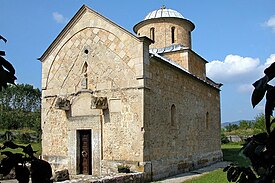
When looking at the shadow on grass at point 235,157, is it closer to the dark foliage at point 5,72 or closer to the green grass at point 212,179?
the green grass at point 212,179

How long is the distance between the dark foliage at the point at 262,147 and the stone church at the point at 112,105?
9721 mm

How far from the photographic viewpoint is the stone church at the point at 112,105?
1220 cm

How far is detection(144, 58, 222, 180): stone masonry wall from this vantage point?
12.5m

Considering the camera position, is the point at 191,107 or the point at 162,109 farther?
the point at 191,107

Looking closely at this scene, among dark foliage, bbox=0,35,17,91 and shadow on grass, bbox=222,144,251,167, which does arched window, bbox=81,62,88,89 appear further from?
dark foliage, bbox=0,35,17,91

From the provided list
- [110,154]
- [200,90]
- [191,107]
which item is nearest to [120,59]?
→ [110,154]

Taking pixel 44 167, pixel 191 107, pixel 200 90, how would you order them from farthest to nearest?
1. pixel 200 90
2. pixel 191 107
3. pixel 44 167

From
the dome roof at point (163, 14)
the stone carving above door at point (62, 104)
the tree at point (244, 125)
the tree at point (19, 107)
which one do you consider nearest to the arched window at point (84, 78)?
the stone carving above door at point (62, 104)

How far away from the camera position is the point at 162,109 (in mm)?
13352

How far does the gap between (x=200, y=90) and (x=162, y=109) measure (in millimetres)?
5125

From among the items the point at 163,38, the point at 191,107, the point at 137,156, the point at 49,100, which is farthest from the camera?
the point at 163,38

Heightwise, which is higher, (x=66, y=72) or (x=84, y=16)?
(x=84, y=16)

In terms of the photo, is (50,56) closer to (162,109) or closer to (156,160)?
(162,109)

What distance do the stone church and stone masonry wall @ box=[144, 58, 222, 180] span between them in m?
0.04
